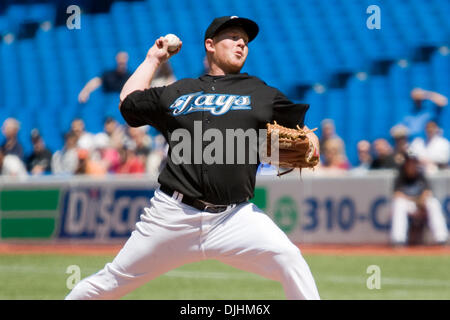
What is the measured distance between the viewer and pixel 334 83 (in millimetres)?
17812

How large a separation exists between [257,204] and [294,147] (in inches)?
348

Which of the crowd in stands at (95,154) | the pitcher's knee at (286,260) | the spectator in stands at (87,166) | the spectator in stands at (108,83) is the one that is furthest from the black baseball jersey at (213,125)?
the spectator in stands at (108,83)

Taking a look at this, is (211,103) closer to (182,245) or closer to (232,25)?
(232,25)

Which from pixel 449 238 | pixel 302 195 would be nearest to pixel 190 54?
pixel 302 195

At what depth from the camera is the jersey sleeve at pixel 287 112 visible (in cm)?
496

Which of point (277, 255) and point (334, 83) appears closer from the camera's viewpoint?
point (277, 255)

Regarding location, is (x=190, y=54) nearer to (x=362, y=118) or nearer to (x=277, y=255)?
(x=362, y=118)

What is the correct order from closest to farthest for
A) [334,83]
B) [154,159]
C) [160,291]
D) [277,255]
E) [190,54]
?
[277,255], [160,291], [154,159], [334,83], [190,54]

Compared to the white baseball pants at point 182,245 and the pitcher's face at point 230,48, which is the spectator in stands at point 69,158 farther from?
the white baseball pants at point 182,245

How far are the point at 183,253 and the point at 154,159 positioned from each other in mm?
9530

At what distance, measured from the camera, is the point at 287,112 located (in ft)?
16.4

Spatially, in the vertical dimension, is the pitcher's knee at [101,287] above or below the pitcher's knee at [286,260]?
below

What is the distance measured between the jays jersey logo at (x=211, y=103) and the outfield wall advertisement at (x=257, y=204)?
8.56m

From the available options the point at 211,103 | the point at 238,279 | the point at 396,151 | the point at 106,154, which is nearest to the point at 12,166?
the point at 106,154
